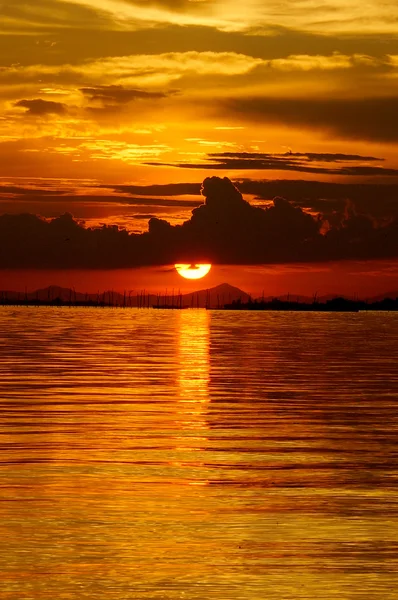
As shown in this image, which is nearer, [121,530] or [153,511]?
[121,530]

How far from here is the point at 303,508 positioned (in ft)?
74.6

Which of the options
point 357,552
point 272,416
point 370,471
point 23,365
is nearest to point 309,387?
point 272,416

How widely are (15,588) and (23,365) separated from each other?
164 feet

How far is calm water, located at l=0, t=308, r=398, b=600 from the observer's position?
1766 centimetres

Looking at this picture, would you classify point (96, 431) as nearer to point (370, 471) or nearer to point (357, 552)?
point (370, 471)

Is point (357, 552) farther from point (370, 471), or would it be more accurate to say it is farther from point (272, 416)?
point (272, 416)

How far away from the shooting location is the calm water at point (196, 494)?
57.9 ft

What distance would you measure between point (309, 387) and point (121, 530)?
33.0 metres

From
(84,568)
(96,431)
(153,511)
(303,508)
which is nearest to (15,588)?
(84,568)

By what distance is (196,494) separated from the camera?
24.2 m

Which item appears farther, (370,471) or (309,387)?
(309,387)

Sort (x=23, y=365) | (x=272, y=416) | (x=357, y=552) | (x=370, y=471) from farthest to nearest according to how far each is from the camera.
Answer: (x=23, y=365), (x=272, y=416), (x=370, y=471), (x=357, y=552)

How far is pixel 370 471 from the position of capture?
2738 centimetres

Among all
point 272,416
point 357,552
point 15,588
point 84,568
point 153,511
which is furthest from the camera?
point 272,416
